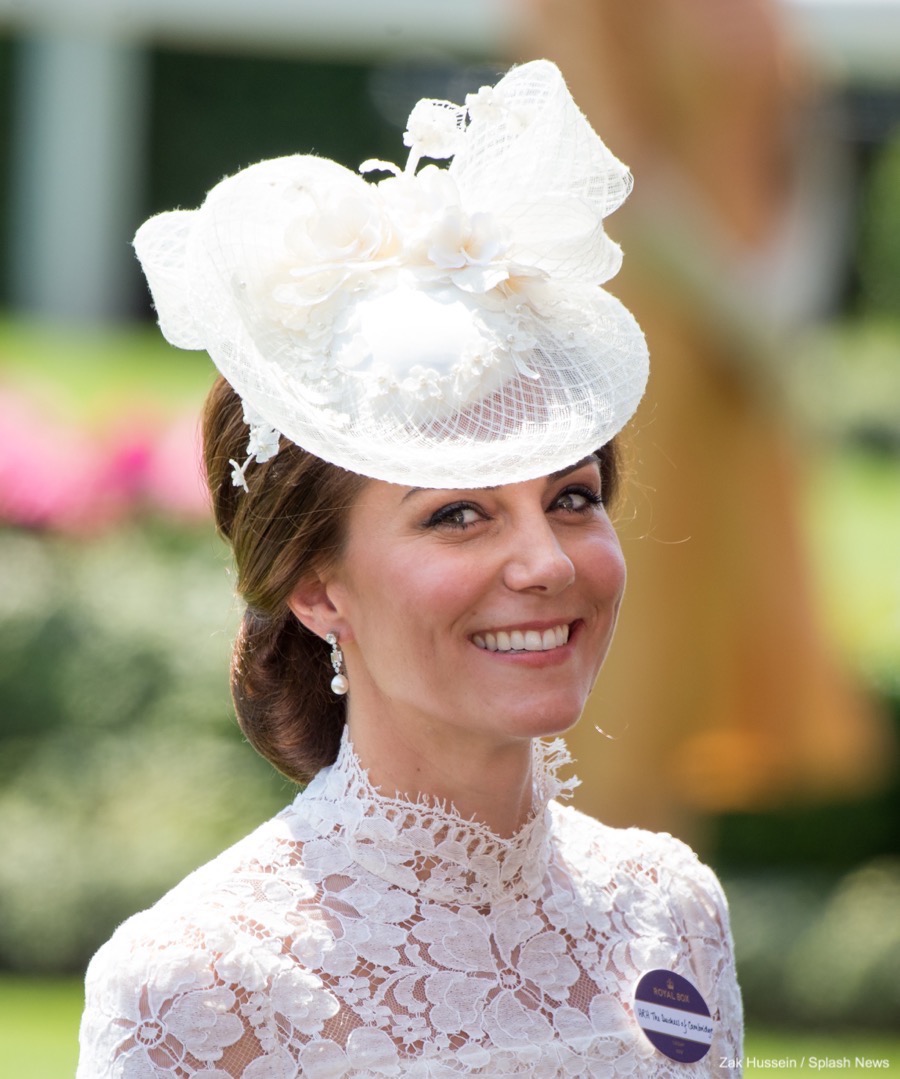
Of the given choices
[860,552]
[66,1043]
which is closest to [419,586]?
[66,1043]

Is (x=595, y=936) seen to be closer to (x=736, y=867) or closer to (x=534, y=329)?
(x=534, y=329)

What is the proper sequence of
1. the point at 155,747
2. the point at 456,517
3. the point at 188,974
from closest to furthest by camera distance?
the point at 188,974
the point at 456,517
the point at 155,747

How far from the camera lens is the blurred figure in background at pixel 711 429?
221 inches

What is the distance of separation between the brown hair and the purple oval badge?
67cm

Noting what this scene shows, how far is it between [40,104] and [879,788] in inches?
687

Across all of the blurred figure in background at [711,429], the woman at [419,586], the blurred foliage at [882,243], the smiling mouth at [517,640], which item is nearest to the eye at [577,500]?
the woman at [419,586]

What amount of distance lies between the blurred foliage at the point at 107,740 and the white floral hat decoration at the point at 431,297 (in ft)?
12.9

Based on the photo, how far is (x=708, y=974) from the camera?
2938 millimetres

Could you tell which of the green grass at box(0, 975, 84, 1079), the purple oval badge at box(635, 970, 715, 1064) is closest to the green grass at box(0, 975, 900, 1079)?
the green grass at box(0, 975, 84, 1079)

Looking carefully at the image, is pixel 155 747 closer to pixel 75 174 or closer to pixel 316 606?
pixel 316 606

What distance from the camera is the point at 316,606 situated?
2766mm

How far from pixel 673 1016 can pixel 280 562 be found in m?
0.96

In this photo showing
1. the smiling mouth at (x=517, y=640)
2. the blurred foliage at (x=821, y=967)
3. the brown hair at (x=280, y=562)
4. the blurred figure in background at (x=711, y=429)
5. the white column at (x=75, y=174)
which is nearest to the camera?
the smiling mouth at (x=517, y=640)

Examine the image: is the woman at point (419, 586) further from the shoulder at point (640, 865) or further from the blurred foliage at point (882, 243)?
the blurred foliage at point (882, 243)
